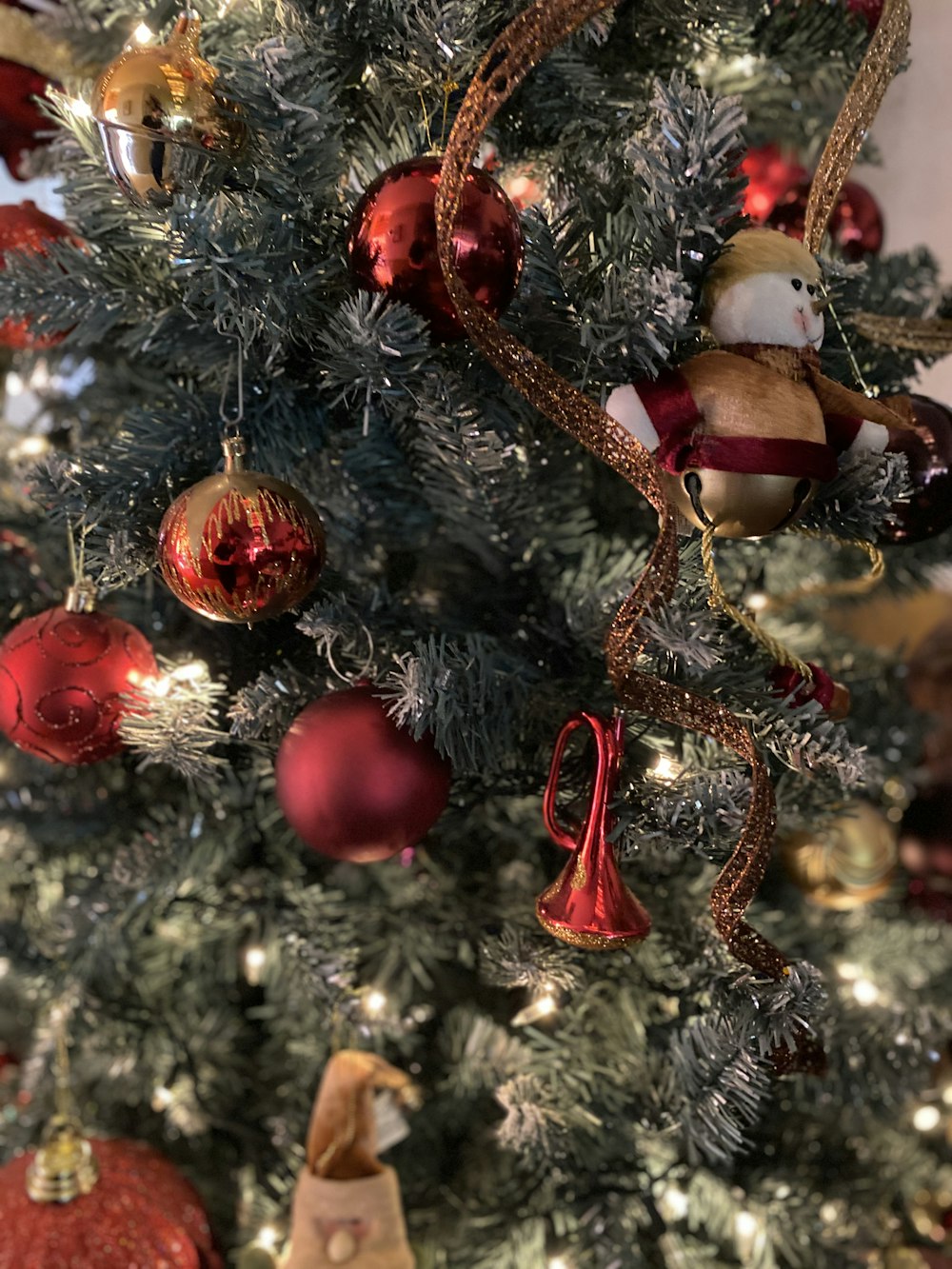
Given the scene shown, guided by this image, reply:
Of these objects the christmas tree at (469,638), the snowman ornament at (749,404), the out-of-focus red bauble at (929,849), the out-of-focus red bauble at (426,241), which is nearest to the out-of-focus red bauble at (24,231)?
the christmas tree at (469,638)

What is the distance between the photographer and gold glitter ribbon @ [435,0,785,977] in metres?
0.41

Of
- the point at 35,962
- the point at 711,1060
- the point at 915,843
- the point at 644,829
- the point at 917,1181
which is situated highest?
the point at 644,829

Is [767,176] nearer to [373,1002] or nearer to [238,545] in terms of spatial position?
[238,545]

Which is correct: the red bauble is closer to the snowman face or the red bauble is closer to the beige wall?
the snowman face

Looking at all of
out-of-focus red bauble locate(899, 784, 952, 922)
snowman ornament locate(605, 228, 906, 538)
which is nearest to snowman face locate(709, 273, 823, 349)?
snowman ornament locate(605, 228, 906, 538)

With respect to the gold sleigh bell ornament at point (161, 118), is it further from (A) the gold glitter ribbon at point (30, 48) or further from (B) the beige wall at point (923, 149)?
(B) the beige wall at point (923, 149)

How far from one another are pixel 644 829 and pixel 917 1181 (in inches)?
23.4

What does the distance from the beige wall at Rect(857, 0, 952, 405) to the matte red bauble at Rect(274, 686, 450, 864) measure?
851 mm

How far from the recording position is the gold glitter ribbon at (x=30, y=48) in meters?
0.65

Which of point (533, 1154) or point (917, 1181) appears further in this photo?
point (917, 1181)

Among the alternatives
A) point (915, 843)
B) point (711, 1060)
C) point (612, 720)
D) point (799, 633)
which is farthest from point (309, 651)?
point (915, 843)

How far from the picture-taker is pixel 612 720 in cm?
49

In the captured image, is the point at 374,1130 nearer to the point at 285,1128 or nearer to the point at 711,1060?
the point at 285,1128

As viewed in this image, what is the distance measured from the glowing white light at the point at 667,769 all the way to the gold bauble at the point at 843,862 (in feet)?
0.94
